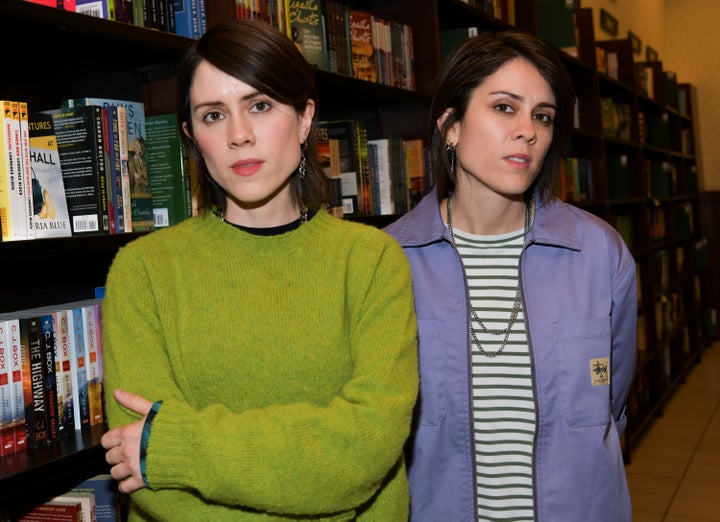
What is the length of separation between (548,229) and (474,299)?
0.70ft

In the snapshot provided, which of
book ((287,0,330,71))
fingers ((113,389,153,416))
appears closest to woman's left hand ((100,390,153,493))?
fingers ((113,389,153,416))

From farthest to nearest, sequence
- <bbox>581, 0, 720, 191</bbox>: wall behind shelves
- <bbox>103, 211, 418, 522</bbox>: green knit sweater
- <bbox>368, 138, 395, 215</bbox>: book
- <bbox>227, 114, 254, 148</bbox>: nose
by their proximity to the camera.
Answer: <bbox>581, 0, 720, 191</bbox>: wall behind shelves < <bbox>368, 138, 395, 215</bbox>: book < <bbox>227, 114, 254, 148</bbox>: nose < <bbox>103, 211, 418, 522</bbox>: green knit sweater

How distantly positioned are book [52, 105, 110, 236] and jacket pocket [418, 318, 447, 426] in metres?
0.68

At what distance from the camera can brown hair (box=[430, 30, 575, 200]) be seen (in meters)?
1.60

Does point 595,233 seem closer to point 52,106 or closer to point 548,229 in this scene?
point 548,229

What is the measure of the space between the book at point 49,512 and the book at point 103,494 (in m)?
0.05

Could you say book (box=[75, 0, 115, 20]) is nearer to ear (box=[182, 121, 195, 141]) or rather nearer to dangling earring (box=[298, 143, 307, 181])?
ear (box=[182, 121, 195, 141])

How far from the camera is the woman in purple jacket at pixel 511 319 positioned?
59.7 inches

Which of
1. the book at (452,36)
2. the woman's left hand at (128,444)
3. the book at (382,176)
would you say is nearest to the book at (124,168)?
the woman's left hand at (128,444)

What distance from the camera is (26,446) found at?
1409 mm

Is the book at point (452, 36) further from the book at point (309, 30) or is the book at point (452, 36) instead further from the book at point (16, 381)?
the book at point (16, 381)

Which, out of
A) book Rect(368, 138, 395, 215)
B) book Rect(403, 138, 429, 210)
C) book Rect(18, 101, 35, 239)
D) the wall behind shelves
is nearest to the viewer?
book Rect(18, 101, 35, 239)

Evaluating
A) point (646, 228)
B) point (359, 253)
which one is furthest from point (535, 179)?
point (646, 228)

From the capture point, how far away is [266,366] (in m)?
1.14
